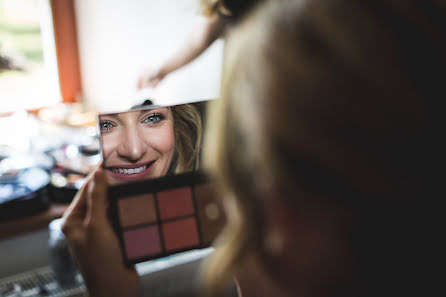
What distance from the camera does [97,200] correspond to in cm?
57

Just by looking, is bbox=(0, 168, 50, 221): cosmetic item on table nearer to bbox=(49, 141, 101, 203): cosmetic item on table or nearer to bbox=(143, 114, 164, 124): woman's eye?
bbox=(49, 141, 101, 203): cosmetic item on table

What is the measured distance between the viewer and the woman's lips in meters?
0.61

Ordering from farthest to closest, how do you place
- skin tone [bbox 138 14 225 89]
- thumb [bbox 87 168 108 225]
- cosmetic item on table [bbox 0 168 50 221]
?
skin tone [bbox 138 14 225 89] → cosmetic item on table [bbox 0 168 50 221] → thumb [bbox 87 168 108 225]

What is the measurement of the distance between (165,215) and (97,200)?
102 millimetres

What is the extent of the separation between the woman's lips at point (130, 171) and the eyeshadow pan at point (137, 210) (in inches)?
1.4

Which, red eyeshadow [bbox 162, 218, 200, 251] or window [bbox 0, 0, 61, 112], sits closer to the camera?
red eyeshadow [bbox 162, 218, 200, 251]

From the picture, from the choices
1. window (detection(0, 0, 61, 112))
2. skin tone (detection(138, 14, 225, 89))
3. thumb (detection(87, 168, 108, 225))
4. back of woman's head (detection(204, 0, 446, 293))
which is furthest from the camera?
window (detection(0, 0, 61, 112))

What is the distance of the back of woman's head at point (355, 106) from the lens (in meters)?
0.27

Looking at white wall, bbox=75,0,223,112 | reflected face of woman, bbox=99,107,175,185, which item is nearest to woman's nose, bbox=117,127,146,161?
reflected face of woman, bbox=99,107,175,185

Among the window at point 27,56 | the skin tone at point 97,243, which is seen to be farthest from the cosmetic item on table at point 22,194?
the window at point 27,56

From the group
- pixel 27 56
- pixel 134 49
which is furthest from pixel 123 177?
pixel 27 56

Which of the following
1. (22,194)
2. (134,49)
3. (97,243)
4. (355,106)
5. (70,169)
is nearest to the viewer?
(355,106)

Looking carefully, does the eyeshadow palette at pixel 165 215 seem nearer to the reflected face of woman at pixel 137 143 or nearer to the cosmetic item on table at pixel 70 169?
the reflected face of woman at pixel 137 143

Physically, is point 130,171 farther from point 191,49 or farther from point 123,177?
point 191,49
